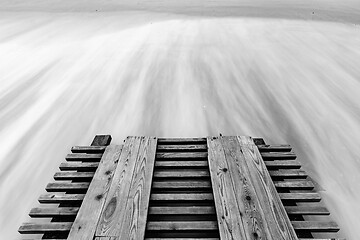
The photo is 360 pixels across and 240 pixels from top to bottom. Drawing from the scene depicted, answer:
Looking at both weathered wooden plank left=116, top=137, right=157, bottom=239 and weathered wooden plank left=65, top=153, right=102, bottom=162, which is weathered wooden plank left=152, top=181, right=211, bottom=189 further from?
weathered wooden plank left=65, top=153, right=102, bottom=162

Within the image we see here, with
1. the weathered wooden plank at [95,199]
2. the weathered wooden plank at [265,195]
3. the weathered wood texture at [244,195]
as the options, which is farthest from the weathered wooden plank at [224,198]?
the weathered wooden plank at [95,199]

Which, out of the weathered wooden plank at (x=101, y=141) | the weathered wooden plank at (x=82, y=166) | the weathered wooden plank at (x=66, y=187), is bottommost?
the weathered wooden plank at (x=66, y=187)

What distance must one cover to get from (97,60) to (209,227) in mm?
3654

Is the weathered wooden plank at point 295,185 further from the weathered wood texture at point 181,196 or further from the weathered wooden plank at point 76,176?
the weathered wooden plank at point 76,176

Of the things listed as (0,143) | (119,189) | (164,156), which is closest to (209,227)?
(119,189)

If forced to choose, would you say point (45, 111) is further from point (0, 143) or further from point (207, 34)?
point (207, 34)

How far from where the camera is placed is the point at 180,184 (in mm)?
2035

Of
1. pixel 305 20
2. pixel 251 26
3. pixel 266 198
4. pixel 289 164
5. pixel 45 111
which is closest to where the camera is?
pixel 266 198

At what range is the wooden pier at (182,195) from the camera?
1662 millimetres

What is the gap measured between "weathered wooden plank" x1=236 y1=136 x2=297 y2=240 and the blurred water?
644mm

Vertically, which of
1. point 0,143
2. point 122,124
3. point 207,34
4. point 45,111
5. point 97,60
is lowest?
point 0,143

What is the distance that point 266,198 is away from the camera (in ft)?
6.02

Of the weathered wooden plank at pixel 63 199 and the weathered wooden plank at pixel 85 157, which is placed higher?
the weathered wooden plank at pixel 85 157

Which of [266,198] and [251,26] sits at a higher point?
[251,26]
